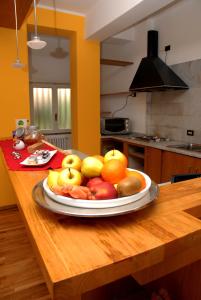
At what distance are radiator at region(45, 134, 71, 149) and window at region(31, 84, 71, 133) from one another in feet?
0.46

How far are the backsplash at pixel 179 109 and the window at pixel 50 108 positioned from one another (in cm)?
208

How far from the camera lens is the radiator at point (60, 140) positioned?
5102 mm

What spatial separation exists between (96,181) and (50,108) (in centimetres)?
465

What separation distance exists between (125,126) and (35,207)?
11.5 feet

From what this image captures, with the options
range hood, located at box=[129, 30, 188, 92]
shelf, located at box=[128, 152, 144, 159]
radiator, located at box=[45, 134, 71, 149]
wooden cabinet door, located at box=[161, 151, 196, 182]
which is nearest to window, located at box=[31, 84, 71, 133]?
radiator, located at box=[45, 134, 71, 149]

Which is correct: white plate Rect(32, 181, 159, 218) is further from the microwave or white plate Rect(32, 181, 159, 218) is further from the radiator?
the radiator

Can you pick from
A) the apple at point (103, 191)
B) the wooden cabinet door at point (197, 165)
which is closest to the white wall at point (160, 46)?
the wooden cabinet door at point (197, 165)

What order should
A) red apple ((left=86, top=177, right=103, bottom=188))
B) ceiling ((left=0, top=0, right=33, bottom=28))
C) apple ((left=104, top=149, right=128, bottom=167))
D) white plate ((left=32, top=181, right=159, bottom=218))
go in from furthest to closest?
ceiling ((left=0, top=0, right=33, bottom=28)) → apple ((left=104, top=149, right=128, bottom=167)) → red apple ((left=86, top=177, right=103, bottom=188)) → white plate ((left=32, top=181, right=159, bottom=218))

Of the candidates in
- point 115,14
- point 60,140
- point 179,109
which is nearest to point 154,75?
point 179,109

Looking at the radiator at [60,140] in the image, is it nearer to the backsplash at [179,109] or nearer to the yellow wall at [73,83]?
the yellow wall at [73,83]

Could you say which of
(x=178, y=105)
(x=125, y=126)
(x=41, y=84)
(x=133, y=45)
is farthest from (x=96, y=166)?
(x=41, y=84)

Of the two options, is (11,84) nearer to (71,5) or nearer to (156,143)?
(71,5)

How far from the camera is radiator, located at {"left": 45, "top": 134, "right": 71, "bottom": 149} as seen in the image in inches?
201

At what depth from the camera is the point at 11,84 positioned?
283 centimetres
